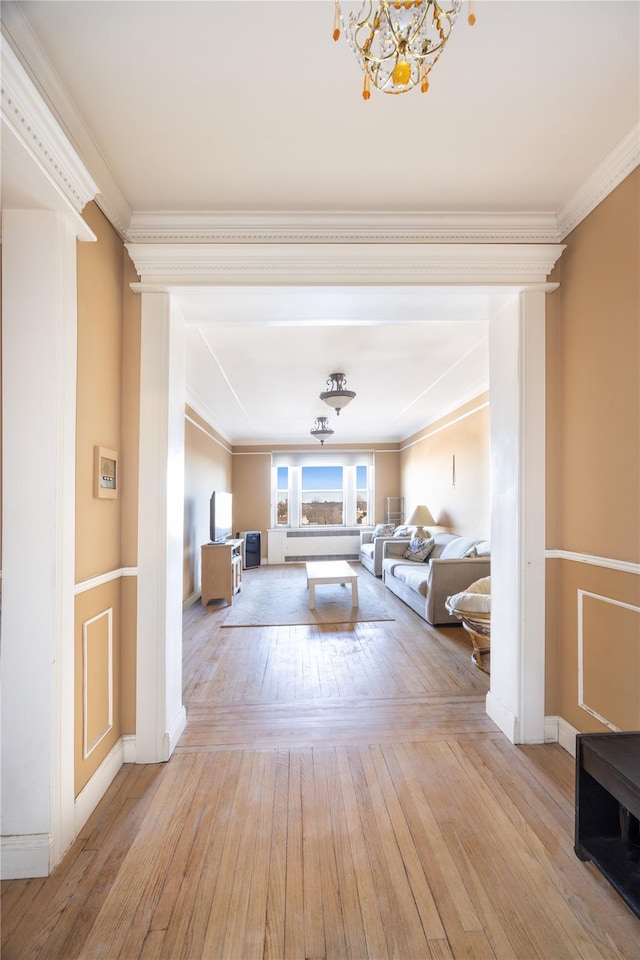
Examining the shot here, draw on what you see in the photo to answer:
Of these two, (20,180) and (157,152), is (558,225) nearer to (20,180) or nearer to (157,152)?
(157,152)

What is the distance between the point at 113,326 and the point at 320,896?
99.9 inches

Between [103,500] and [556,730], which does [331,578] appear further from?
[103,500]

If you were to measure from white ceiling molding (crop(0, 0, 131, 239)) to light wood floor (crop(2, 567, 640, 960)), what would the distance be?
2.57 meters

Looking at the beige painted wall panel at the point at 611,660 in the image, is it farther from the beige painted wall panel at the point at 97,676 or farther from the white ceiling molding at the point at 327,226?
the beige painted wall panel at the point at 97,676

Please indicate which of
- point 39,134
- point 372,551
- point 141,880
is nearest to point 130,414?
point 39,134

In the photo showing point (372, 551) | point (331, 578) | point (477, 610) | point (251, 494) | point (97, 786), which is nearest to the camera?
point (97, 786)

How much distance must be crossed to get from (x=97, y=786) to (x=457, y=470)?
5428 millimetres

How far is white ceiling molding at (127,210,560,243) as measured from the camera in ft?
7.36

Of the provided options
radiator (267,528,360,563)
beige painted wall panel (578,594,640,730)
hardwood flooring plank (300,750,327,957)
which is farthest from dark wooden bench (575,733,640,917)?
radiator (267,528,360,563)

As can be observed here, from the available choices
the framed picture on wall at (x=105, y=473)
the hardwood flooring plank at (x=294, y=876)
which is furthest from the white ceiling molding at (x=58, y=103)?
the hardwood flooring plank at (x=294, y=876)

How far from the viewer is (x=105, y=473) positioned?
6.70 feet

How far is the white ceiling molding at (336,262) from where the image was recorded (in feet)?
7.36

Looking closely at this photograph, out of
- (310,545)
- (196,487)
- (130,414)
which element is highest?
(130,414)

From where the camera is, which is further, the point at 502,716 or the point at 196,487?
the point at 196,487
